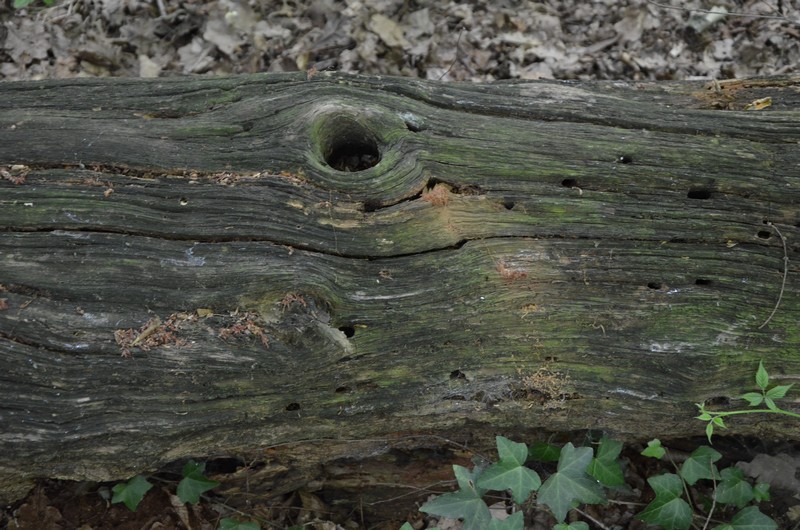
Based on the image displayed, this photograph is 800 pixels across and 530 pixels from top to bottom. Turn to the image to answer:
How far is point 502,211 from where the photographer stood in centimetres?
248

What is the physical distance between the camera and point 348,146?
2.64 meters

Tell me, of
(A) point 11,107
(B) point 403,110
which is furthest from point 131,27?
(B) point 403,110

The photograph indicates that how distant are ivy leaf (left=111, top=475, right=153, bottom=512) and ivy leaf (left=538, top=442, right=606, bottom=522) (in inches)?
67.2

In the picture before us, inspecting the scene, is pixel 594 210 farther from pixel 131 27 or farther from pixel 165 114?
pixel 131 27

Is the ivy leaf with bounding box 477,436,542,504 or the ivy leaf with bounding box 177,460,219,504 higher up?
the ivy leaf with bounding box 477,436,542,504

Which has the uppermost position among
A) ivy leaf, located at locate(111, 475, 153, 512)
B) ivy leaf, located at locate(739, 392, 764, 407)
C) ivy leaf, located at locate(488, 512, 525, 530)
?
ivy leaf, located at locate(739, 392, 764, 407)

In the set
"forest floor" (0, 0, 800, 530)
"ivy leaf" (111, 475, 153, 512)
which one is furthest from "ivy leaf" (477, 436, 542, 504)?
"forest floor" (0, 0, 800, 530)

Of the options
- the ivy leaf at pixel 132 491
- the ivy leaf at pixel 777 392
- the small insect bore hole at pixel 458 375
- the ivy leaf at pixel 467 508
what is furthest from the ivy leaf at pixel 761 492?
the ivy leaf at pixel 132 491

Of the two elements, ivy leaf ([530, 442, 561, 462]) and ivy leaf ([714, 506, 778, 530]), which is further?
ivy leaf ([530, 442, 561, 462])

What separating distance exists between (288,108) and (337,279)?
0.79 m

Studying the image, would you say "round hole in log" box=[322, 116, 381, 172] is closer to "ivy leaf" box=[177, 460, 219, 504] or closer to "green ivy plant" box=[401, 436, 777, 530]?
"green ivy plant" box=[401, 436, 777, 530]

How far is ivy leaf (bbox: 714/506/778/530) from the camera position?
2.39 meters

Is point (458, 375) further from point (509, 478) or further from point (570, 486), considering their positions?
point (570, 486)

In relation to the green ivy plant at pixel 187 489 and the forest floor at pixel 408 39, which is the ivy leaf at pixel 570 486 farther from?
the forest floor at pixel 408 39
